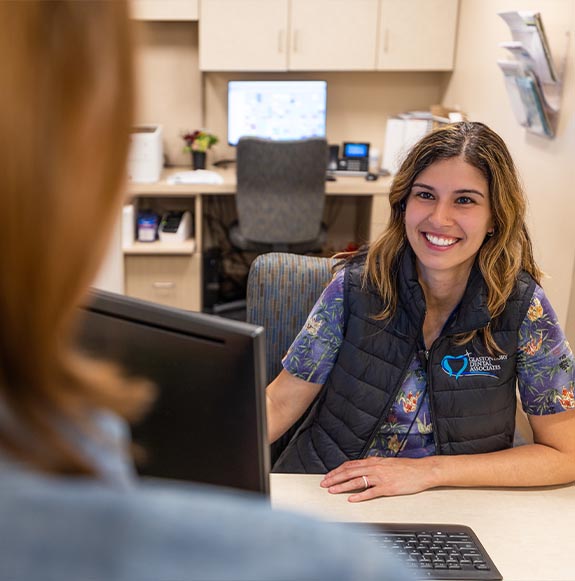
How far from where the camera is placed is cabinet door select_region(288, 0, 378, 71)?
3.97 metres

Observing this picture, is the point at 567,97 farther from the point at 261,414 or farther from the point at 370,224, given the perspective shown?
the point at 261,414

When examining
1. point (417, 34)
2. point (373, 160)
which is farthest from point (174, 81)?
point (417, 34)

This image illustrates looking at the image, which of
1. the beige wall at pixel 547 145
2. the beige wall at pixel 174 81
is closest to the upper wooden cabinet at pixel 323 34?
the beige wall at pixel 174 81

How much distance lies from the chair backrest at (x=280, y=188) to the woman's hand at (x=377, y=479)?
2.43 metres

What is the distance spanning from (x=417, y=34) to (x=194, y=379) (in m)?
3.56

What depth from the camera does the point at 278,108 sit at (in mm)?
4176

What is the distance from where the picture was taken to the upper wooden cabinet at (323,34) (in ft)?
13.0

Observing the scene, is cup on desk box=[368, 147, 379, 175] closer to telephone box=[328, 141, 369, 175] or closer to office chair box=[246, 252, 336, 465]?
telephone box=[328, 141, 369, 175]

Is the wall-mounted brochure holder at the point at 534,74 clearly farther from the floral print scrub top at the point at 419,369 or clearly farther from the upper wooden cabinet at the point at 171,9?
the upper wooden cabinet at the point at 171,9

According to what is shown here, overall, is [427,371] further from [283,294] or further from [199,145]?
[199,145]

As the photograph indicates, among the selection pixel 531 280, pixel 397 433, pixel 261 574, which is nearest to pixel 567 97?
pixel 531 280

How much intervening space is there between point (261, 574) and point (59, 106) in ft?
0.72

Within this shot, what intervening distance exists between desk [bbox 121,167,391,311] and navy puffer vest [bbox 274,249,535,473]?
229 centimetres

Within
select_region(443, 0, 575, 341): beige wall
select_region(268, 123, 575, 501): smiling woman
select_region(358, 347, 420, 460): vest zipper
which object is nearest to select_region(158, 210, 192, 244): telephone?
select_region(443, 0, 575, 341): beige wall
